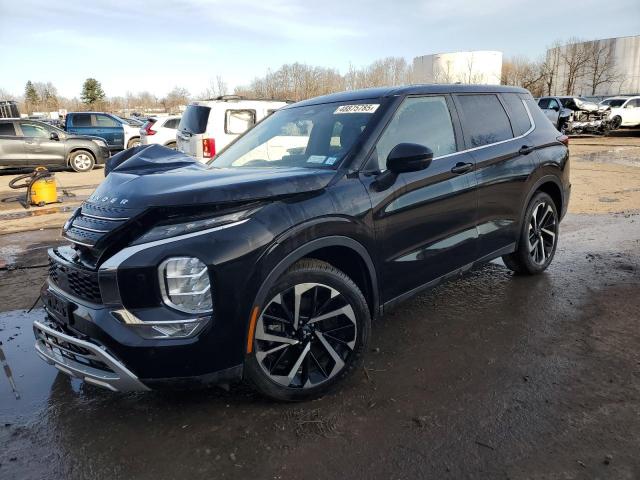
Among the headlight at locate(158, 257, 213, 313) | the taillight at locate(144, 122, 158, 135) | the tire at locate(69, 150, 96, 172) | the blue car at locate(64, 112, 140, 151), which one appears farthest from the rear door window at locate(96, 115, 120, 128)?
the headlight at locate(158, 257, 213, 313)

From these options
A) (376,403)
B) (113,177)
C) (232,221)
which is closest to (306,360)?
(376,403)

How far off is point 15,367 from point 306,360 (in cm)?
215

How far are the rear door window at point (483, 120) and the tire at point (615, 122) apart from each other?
24220 mm

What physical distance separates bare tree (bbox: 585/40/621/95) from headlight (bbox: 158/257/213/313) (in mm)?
76938

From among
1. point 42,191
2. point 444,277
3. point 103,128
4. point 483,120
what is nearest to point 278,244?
point 444,277

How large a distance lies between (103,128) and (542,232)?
63.4ft

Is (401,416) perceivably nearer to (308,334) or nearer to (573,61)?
(308,334)

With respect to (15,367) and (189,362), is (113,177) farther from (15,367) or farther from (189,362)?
(15,367)

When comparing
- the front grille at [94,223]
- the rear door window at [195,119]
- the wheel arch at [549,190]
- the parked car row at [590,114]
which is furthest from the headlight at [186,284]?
the parked car row at [590,114]

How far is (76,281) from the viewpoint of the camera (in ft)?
8.78

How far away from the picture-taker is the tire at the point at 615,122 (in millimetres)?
24625

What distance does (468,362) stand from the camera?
338 centimetres

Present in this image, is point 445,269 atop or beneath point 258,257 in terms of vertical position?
beneath

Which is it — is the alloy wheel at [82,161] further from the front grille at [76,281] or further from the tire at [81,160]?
the front grille at [76,281]
